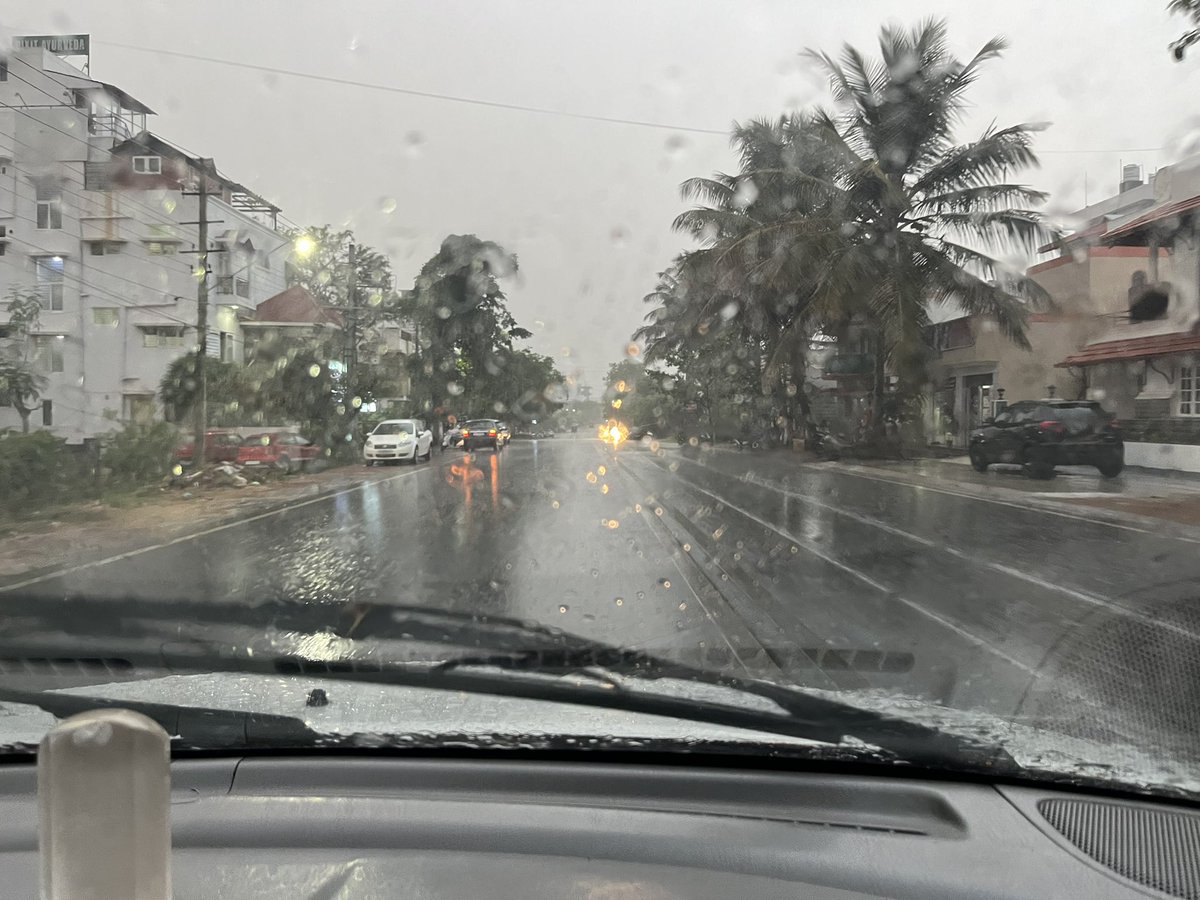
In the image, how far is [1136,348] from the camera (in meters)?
22.1

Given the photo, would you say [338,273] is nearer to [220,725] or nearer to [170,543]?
[170,543]

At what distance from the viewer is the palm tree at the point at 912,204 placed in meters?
22.8

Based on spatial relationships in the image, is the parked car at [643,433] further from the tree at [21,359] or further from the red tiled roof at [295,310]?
the tree at [21,359]

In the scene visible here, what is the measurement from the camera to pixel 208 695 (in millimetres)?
3607

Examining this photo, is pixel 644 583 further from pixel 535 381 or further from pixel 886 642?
pixel 535 381

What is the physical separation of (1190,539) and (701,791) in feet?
35.6

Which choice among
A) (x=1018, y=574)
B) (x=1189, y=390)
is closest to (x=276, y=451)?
(x=1018, y=574)

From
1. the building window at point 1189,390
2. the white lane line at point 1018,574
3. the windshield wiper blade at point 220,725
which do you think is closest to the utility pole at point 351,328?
the white lane line at point 1018,574

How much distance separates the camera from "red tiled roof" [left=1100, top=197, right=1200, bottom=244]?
20125mm

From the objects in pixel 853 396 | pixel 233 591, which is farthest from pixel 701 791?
pixel 853 396

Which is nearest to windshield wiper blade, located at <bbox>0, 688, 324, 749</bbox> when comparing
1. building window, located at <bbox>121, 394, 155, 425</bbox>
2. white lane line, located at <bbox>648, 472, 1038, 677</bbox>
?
white lane line, located at <bbox>648, 472, 1038, 677</bbox>

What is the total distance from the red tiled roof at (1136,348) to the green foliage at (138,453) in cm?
2075

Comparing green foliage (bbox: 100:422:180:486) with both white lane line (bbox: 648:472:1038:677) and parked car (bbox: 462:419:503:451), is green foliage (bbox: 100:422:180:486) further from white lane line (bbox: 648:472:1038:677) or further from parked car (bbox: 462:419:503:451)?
parked car (bbox: 462:419:503:451)

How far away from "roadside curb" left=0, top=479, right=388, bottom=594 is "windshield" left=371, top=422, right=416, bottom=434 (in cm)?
773
